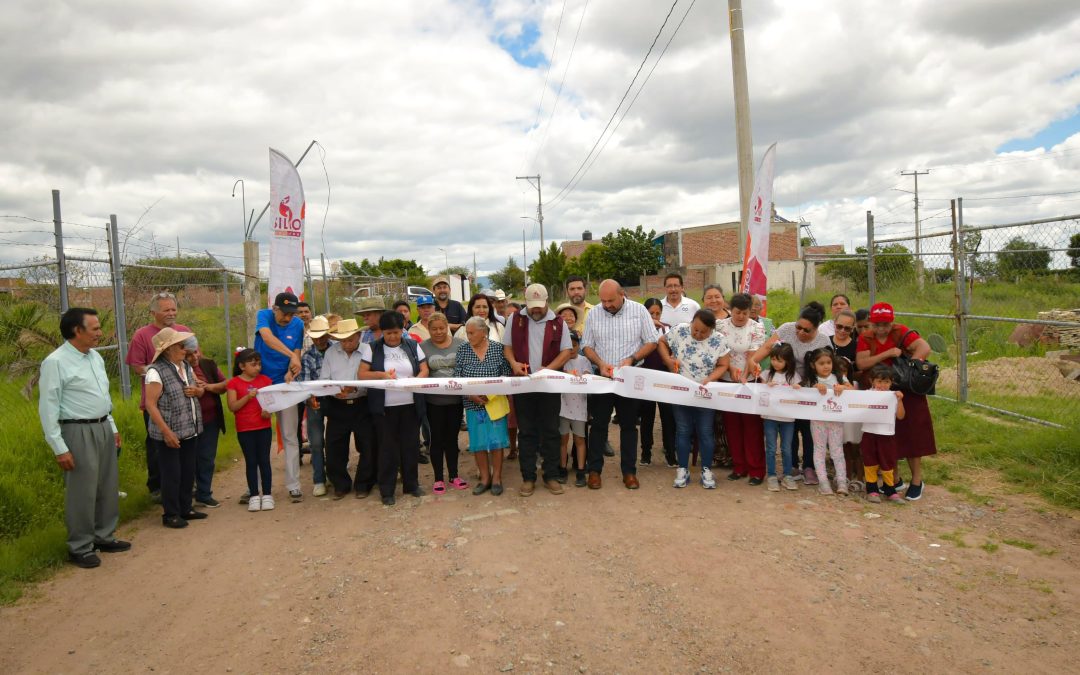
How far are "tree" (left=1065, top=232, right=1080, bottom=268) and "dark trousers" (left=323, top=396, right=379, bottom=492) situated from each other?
6.81 metres

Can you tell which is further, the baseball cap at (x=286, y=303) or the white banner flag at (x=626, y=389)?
the baseball cap at (x=286, y=303)

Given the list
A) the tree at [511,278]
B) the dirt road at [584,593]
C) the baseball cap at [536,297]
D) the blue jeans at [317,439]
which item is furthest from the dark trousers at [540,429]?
the tree at [511,278]

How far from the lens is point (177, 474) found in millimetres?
5641

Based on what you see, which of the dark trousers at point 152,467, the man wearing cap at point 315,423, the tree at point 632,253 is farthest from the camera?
the tree at point 632,253

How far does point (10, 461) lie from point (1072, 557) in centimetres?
791

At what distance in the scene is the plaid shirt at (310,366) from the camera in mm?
6480

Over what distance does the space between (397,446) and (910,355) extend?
4578 millimetres

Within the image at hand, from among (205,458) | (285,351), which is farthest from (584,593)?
(285,351)

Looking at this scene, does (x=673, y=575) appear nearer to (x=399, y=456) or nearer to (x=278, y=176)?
(x=399, y=456)

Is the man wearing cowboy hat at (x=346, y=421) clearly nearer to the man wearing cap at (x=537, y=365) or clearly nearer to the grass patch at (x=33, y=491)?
the man wearing cap at (x=537, y=365)

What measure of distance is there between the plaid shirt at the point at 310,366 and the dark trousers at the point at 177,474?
110 cm

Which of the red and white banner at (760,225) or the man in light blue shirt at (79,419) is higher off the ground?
the red and white banner at (760,225)

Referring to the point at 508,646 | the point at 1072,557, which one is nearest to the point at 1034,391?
the point at 1072,557

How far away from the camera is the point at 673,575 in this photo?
4.28m
